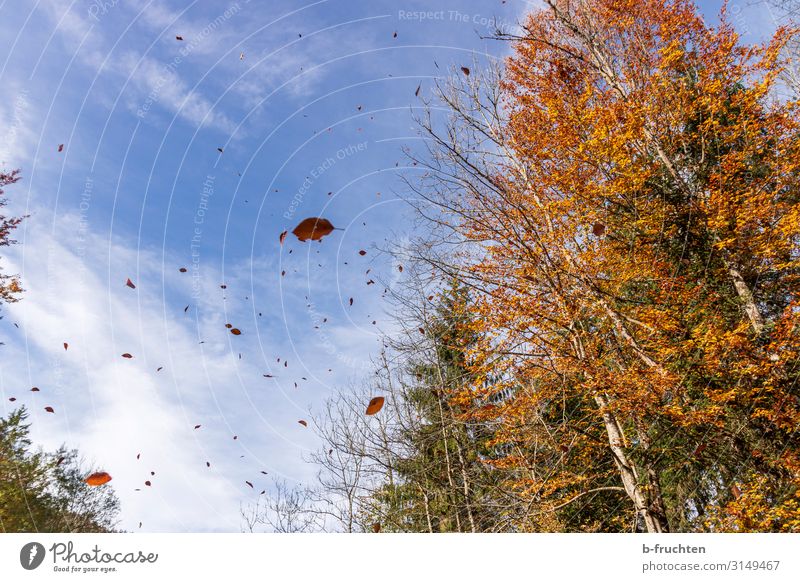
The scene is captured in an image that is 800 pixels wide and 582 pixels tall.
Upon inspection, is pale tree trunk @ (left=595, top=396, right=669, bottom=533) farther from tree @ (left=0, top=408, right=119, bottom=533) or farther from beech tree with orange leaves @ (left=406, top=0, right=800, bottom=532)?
tree @ (left=0, top=408, right=119, bottom=533)

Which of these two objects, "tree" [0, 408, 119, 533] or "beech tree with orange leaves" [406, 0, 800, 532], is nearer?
"beech tree with orange leaves" [406, 0, 800, 532]

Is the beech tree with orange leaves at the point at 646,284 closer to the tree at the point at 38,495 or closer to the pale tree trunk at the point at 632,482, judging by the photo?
the pale tree trunk at the point at 632,482

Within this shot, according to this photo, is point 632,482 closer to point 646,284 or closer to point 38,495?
point 646,284

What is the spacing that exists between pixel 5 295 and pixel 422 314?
14.5 meters
